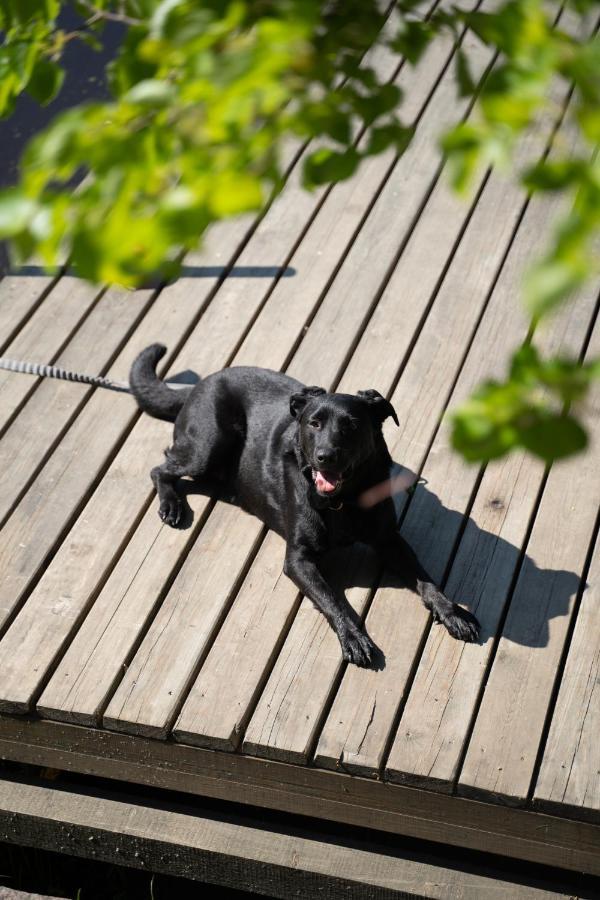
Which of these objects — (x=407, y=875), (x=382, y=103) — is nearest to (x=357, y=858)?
(x=407, y=875)

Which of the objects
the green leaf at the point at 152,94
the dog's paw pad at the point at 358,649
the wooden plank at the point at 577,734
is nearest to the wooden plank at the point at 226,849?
the wooden plank at the point at 577,734

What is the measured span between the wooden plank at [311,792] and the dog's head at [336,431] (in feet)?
3.07

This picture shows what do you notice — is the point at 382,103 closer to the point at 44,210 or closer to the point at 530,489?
the point at 44,210

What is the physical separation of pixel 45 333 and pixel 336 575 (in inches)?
78.3

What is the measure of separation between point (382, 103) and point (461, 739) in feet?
6.69

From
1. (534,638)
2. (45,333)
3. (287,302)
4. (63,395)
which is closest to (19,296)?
(45,333)

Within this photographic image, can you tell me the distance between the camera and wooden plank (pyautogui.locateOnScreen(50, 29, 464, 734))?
128 inches

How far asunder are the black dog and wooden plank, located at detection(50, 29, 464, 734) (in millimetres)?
266

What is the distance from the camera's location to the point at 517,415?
1.18m

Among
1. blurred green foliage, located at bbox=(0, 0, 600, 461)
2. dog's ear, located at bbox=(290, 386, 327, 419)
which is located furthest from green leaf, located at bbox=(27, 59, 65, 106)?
dog's ear, located at bbox=(290, 386, 327, 419)

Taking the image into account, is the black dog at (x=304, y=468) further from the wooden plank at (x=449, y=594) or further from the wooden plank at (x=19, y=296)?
the wooden plank at (x=19, y=296)

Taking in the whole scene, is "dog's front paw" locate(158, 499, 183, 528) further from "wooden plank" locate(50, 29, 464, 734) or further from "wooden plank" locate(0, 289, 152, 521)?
"wooden plank" locate(0, 289, 152, 521)

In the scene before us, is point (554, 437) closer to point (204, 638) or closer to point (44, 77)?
point (44, 77)

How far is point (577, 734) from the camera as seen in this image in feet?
10.0
